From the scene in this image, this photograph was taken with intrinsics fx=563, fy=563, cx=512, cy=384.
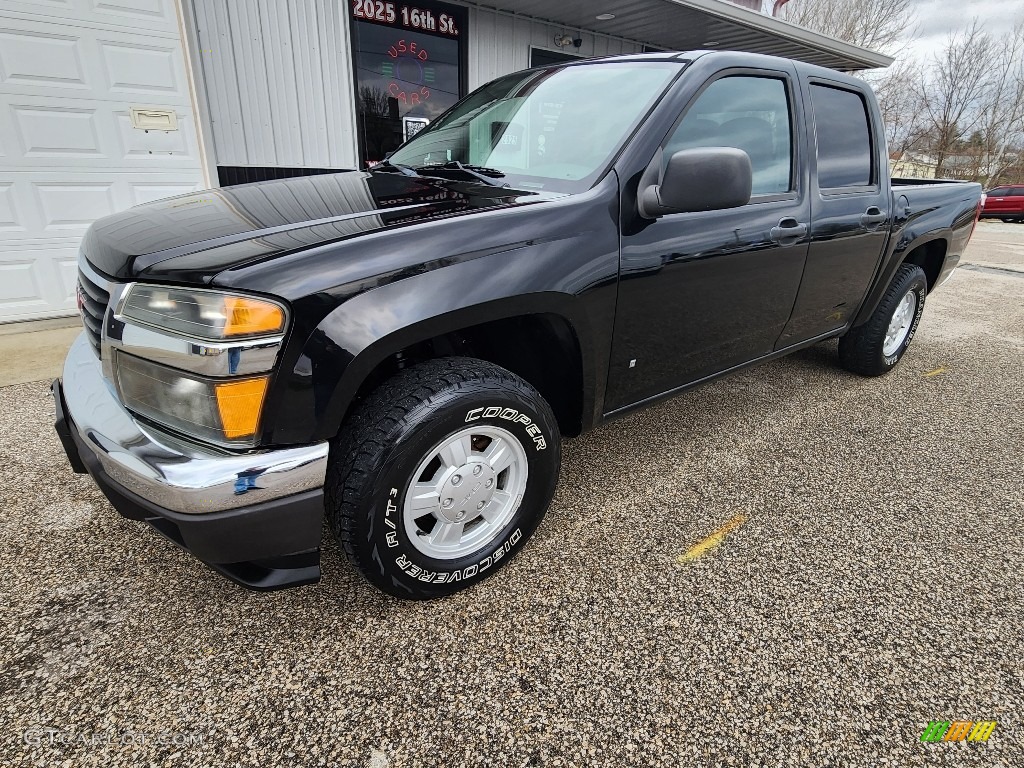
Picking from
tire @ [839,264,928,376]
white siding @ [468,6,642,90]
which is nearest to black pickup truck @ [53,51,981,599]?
tire @ [839,264,928,376]

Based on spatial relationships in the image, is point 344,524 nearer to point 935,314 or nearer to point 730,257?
point 730,257

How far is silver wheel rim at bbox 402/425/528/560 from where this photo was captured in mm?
1707

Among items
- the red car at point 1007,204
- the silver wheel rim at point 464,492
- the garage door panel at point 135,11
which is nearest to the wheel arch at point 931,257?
the silver wheel rim at point 464,492

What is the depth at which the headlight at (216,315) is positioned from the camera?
51.5 inches

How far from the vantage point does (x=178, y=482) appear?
1.34 metres

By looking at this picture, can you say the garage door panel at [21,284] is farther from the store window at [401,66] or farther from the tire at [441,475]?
the tire at [441,475]

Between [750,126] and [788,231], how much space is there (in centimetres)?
49

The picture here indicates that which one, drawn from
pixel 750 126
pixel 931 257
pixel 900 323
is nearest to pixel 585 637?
pixel 750 126

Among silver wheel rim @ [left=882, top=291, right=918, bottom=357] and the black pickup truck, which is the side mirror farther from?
silver wheel rim @ [left=882, top=291, right=918, bottom=357]

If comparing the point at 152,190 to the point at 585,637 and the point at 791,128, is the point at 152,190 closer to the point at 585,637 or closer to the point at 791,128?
the point at 791,128

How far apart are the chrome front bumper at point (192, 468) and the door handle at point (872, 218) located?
301cm

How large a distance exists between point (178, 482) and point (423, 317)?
714 millimetres

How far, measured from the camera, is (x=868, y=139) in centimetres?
316

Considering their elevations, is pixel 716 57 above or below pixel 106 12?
below
